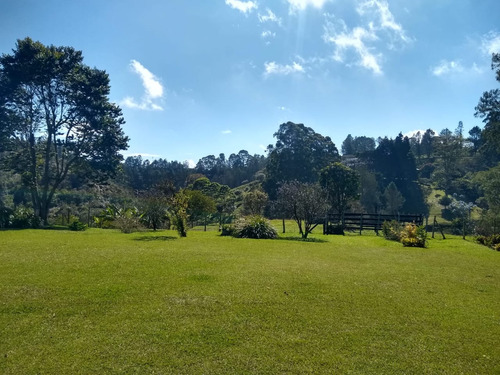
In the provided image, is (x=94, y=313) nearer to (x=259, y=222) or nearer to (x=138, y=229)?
(x=259, y=222)

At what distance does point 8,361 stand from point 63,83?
30.0 m

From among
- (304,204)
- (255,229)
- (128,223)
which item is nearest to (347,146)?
(304,204)

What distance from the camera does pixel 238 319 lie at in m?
5.39

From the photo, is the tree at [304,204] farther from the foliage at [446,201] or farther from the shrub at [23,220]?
the foliage at [446,201]

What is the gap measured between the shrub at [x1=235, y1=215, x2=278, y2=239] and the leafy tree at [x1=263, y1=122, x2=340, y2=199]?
122 feet

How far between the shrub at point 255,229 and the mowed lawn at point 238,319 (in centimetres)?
980

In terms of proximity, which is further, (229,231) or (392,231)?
(229,231)

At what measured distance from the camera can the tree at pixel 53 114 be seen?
26.2m

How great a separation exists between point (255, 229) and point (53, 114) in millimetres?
21908

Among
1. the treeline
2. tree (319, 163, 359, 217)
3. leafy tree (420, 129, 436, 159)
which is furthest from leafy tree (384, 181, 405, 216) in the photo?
leafy tree (420, 129, 436, 159)

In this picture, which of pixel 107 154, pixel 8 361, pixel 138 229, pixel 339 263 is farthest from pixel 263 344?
pixel 107 154

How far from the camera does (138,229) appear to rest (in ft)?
77.4

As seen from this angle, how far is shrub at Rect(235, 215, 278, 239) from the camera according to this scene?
19516 millimetres

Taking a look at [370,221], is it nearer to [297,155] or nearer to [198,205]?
[198,205]
